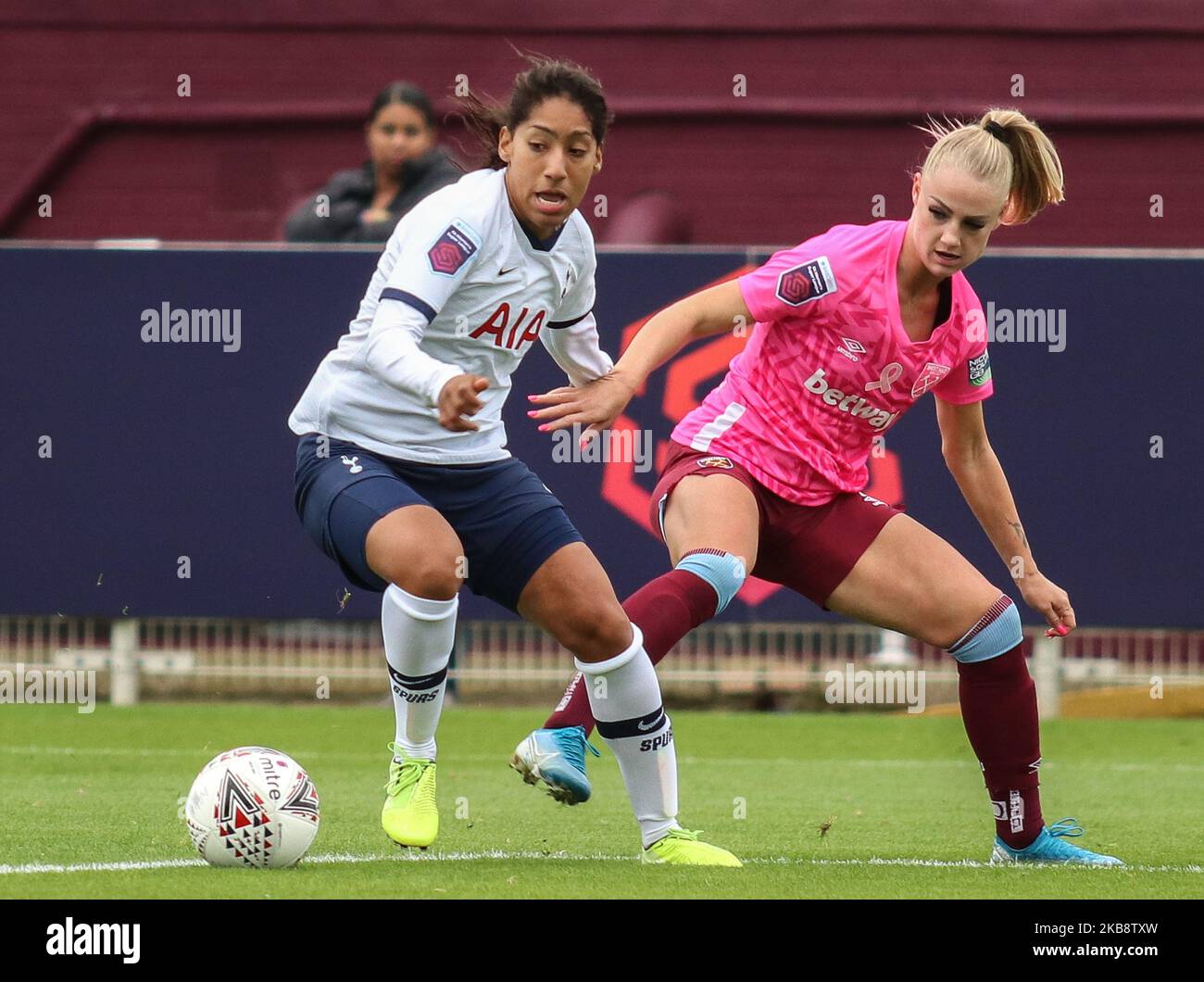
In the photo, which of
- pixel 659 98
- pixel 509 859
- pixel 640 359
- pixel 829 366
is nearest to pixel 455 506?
pixel 640 359

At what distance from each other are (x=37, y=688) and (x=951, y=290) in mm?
6577

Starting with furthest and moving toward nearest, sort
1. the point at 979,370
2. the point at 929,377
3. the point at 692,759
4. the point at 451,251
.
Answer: the point at 692,759, the point at 979,370, the point at 929,377, the point at 451,251

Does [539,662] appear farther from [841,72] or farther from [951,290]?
[841,72]

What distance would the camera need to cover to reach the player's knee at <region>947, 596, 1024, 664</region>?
18.4ft

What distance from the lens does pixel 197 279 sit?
415 inches

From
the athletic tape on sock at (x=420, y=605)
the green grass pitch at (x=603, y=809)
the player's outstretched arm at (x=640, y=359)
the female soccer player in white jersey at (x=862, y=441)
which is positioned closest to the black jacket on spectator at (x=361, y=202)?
the green grass pitch at (x=603, y=809)

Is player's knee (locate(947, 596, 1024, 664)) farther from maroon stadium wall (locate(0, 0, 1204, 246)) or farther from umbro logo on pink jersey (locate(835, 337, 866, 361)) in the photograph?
maroon stadium wall (locate(0, 0, 1204, 246))

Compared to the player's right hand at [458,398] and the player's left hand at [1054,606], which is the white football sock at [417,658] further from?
the player's left hand at [1054,606]

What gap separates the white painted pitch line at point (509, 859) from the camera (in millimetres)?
5199

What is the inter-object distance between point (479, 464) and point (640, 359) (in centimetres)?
61

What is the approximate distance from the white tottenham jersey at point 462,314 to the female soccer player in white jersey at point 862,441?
0.32 meters

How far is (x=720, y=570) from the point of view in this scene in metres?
5.43

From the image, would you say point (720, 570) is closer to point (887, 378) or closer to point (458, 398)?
point (887, 378)

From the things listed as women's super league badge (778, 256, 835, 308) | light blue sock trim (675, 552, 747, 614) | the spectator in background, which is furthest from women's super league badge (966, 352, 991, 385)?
the spectator in background
